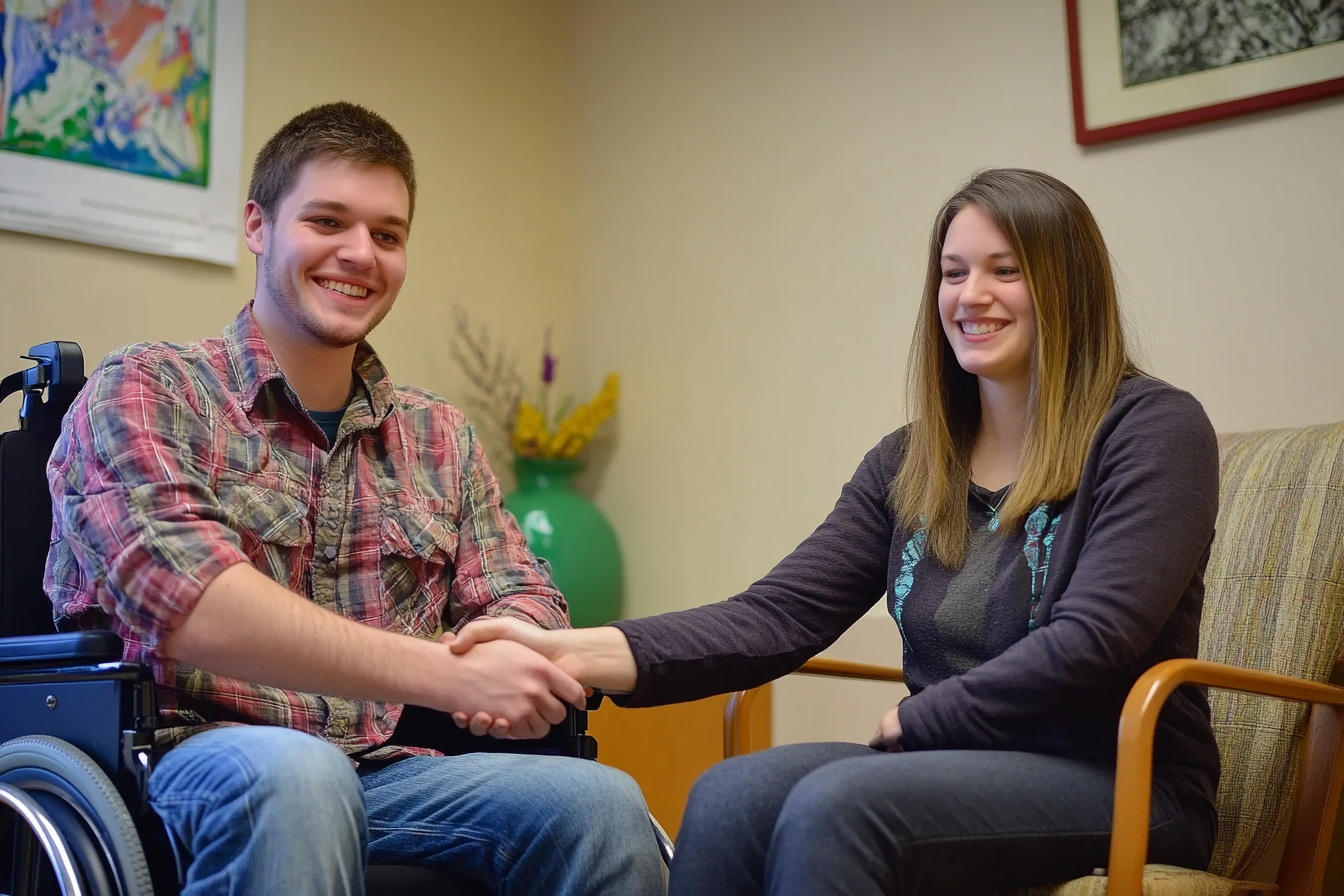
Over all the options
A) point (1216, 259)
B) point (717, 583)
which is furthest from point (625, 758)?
point (1216, 259)

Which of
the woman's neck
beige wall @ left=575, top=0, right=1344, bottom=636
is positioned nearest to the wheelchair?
the woman's neck

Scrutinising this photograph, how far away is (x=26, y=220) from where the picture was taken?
2395 mm

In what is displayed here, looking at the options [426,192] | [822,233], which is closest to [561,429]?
[426,192]

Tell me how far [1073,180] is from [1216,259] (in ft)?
1.05

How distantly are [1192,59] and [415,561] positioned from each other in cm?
168

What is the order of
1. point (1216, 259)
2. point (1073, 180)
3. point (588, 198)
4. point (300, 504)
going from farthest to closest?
point (588, 198) → point (1073, 180) → point (1216, 259) → point (300, 504)

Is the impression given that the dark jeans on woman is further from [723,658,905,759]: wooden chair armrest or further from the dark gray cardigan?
[723,658,905,759]: wooden chair armrest

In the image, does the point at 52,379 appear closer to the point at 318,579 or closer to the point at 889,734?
the point at 318,579

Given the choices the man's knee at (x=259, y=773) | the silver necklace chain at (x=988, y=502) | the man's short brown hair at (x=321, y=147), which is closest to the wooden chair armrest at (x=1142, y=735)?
the silver necklace chain at (x=988, y=502)

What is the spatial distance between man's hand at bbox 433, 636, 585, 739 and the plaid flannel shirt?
0.12 m

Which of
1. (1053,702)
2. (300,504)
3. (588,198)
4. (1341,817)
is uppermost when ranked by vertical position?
(588,198)

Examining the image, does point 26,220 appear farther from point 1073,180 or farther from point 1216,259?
point 1216,259

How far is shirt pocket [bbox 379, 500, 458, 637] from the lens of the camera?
160 centimetres

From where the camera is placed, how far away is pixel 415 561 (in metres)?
1.62
